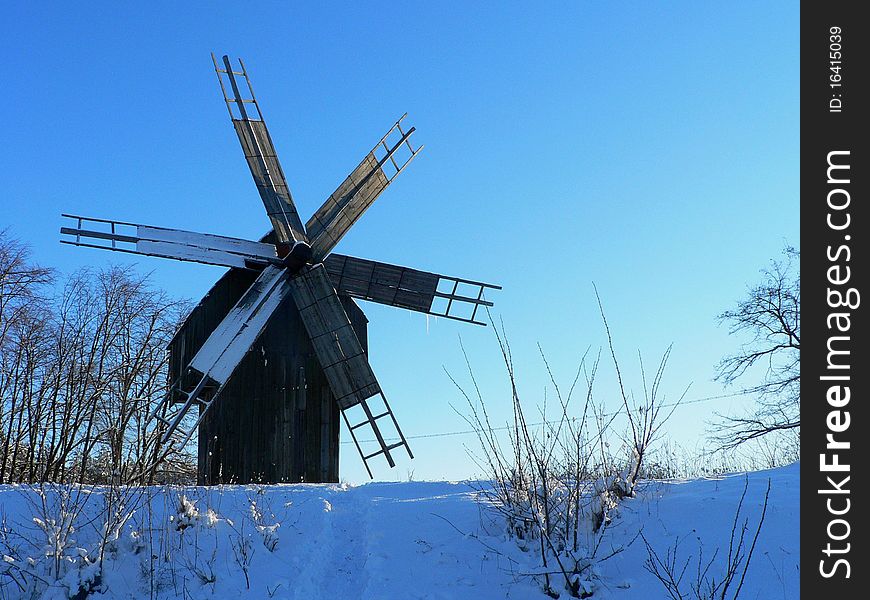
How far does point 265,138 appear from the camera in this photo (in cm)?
1770

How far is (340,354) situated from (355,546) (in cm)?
659

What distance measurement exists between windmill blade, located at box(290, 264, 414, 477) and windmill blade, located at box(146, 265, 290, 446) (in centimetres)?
59

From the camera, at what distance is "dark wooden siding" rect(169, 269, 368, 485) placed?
1518cm

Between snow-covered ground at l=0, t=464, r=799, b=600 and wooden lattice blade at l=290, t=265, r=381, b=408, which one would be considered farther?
wooden lattice blade at l=290, t=265, r=381, b=408

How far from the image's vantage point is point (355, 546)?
9.22 m

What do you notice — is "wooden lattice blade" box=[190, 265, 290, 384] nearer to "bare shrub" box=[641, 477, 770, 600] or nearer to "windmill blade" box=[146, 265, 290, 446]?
"windmill blade" box=[146, 265, 290, 446]

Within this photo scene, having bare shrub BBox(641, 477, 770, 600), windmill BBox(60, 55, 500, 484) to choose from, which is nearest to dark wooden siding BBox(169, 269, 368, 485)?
windmill BBox(60, 55, 500, 484)

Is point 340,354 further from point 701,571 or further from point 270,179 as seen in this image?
point 701,571

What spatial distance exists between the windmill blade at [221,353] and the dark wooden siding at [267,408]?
35 centimetres

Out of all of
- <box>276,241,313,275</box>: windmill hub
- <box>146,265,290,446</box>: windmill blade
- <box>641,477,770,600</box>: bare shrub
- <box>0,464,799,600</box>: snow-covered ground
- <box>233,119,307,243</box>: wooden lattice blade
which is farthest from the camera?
<box>233,119,307,243</box>: wooden lattice blade

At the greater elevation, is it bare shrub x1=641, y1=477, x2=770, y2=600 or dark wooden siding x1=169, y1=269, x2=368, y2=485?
dark wooden siding x1=169, y1=269, x2=368, y2=485

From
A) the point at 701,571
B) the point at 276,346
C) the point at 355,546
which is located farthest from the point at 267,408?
the point at 701,571

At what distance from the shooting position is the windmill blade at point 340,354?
1546cm
